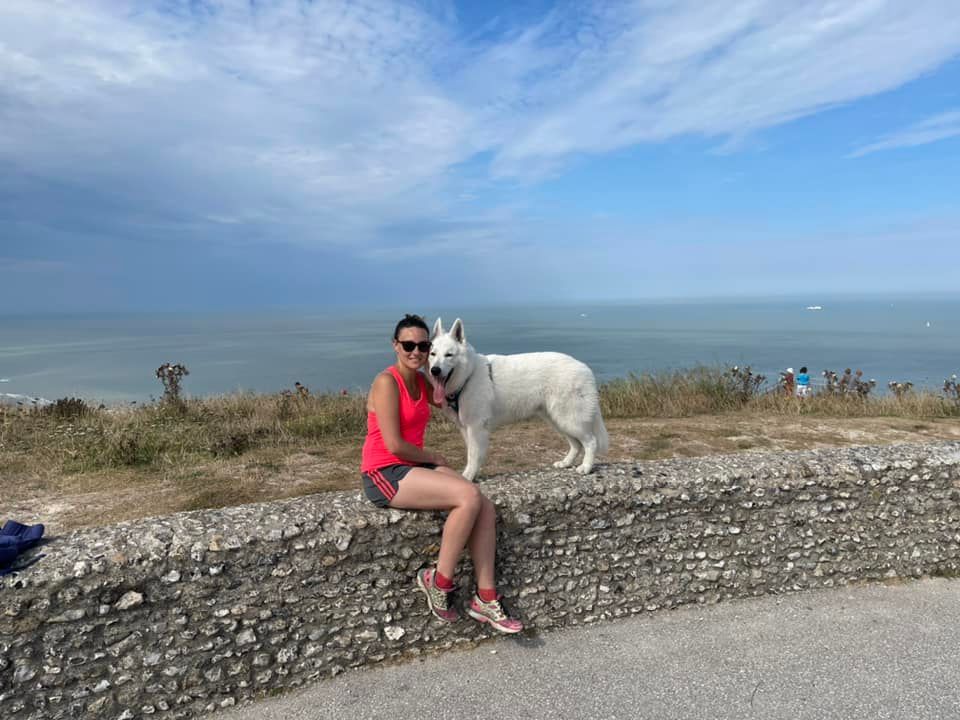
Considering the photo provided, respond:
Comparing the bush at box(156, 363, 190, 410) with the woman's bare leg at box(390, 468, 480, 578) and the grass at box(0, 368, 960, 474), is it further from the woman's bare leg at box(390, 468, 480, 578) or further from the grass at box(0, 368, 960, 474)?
the woman's bare leg at box(390, 468, 480, 578)

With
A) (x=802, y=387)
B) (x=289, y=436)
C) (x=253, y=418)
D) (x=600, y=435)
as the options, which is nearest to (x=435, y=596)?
(x=600, y=435)

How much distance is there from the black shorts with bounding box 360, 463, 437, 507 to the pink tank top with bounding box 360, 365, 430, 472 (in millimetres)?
43

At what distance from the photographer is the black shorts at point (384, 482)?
393 centimetres

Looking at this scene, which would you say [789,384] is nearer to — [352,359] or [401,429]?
[401,429]

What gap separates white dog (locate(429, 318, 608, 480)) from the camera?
4398 millimetres

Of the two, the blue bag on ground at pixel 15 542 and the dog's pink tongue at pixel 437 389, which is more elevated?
the dog's pink tongue at pixel 437 389

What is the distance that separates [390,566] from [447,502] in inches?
25.3

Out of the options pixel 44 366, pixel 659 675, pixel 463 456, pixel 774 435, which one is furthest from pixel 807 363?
pixel 44 366

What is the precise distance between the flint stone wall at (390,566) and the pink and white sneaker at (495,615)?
220mm

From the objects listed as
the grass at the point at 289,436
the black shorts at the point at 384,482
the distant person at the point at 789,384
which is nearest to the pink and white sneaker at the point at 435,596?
the black shorts at the point at 384,482

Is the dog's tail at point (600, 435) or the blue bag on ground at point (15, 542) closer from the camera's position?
the blue bag on ground at point (15, 542)

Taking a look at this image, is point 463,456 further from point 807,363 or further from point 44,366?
point 44,366

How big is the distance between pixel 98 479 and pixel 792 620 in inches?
306

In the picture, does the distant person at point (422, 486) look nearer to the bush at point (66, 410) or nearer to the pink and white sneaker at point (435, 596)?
the pink and white sneaker at point (435, 596)
